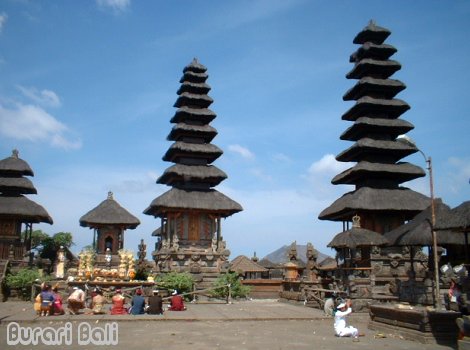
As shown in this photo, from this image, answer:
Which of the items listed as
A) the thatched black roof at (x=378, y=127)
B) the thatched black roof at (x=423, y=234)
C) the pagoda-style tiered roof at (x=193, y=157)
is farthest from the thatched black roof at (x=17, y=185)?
the thatched black roof at (x=423, y=234)

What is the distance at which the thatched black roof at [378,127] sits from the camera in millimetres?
35031

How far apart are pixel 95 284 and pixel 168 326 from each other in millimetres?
8225

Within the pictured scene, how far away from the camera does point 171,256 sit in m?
33.3

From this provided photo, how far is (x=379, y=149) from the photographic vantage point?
34.0 m

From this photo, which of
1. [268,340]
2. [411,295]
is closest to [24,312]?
[268,340]

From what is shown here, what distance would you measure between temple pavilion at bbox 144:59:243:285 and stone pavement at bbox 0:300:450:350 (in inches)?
542

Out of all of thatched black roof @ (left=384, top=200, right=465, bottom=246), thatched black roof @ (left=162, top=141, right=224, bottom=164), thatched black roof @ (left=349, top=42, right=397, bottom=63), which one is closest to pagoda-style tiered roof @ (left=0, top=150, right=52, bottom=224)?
thatched black roof @ (left=162, top=141, right=224, bottom=164)

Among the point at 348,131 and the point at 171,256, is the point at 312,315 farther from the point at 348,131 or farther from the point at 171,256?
the point at 348,131

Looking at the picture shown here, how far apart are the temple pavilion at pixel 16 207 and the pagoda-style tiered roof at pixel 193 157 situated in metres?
8.34

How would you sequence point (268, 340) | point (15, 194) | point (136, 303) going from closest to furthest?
point (268, 340), point (136, 303), point (15, 194)

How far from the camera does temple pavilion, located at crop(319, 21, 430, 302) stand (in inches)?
1216

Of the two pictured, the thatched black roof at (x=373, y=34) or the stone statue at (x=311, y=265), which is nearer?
the stone statue at (x=311, y=265)

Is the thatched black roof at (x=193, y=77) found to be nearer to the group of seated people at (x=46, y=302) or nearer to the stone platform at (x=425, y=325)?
the group of seated people at (x=46, y=302)

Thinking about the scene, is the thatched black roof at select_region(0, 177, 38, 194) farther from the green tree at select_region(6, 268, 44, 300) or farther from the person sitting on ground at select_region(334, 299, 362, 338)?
the person sitting on ground at select_region(334, 299, 362, 338)
